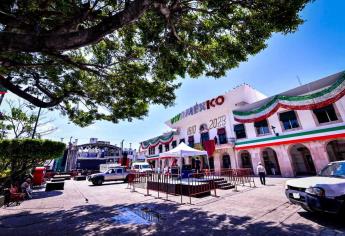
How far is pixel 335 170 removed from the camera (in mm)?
5809

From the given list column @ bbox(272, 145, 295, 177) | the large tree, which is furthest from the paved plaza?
column @ bbox(272, 145, 295, 177)

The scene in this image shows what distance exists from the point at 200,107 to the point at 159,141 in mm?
13404

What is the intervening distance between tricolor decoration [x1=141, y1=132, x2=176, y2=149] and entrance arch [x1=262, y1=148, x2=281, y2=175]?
50.9ft

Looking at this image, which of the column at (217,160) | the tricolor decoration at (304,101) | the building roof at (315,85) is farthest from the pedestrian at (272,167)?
the building roof at (315,85)

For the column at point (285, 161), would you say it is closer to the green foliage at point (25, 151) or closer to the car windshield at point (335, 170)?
the car windshield at point (335, 170)

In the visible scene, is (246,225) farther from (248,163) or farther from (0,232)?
(248,163)

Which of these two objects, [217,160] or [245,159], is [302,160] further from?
[217,160]

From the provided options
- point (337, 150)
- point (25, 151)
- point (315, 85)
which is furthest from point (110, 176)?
point (337, 150)

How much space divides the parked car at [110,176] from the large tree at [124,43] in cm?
1041

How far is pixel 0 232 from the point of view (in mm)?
5230

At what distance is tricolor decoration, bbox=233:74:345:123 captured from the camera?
13.0 metres

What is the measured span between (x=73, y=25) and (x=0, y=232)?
649 cm

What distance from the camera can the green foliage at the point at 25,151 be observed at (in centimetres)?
1128

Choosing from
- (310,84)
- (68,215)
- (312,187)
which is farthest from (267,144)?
(68,215)
